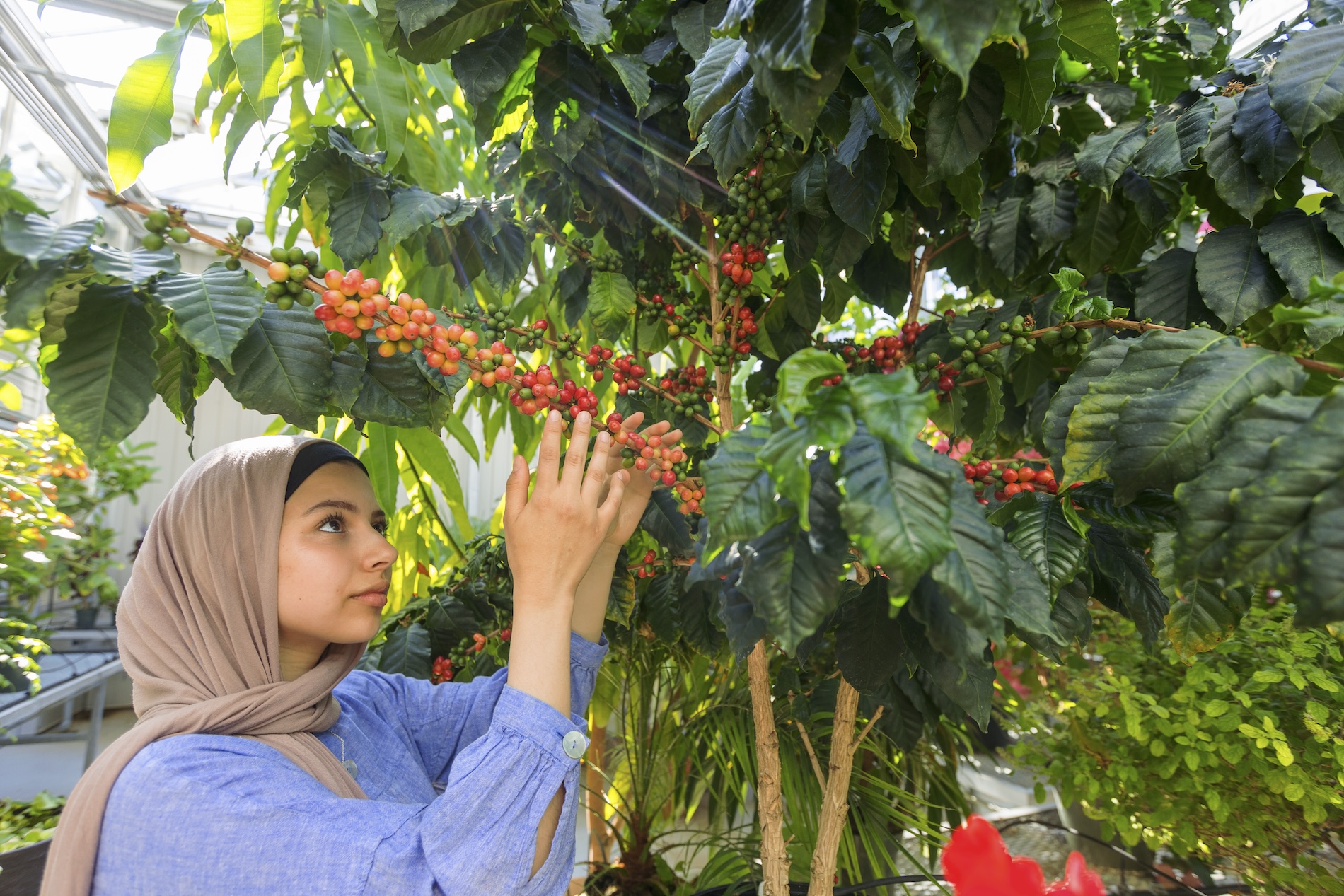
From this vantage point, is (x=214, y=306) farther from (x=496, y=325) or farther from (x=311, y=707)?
(x=311, y=707)

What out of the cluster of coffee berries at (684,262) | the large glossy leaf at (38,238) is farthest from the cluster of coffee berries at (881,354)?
the large glossy leaf at (38,238)

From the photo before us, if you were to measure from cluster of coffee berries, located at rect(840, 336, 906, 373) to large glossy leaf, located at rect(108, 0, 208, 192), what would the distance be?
0.84 m

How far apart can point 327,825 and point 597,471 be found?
42 cm

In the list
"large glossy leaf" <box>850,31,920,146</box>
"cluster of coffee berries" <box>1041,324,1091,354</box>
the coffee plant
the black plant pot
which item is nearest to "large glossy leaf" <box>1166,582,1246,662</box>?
the coffee plant

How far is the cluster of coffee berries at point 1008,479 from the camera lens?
75cm

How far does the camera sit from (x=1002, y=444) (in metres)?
1.48

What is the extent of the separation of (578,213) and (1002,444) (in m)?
0.92

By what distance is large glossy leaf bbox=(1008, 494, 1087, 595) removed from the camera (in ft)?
2.05

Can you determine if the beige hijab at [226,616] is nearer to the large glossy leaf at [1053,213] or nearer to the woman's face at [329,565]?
the woman's face at [329,565]

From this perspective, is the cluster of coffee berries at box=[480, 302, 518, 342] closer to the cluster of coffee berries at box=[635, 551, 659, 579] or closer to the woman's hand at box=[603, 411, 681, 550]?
the woman's hand at box=[603, 411, 681, 550]

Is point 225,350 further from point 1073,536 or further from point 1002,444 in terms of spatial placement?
point 1002,444

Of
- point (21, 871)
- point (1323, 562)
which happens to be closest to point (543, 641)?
point (1323, 562)

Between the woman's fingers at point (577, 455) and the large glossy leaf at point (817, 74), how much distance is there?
38 cm

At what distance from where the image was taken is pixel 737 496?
468mm
